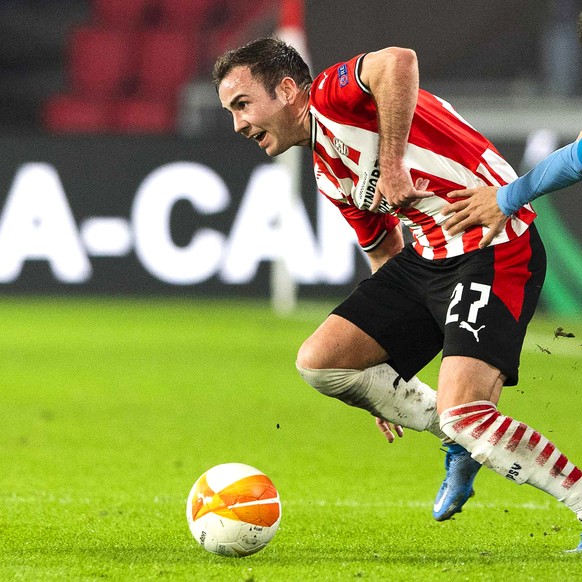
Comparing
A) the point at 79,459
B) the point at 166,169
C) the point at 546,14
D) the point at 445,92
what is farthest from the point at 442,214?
the point at 546,14

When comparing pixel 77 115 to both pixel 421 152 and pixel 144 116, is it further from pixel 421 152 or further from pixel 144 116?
pixel 421 152

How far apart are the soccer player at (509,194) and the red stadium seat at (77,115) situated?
14.5 metres

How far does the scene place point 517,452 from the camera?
4301mm

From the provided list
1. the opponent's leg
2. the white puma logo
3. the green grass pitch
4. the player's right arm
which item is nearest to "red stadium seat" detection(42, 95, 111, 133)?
the green grass pitch

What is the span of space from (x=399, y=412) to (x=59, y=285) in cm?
1010

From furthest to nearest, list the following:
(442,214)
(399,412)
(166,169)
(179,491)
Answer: (166,169) < (179,491) < (399,412) < (442,214)

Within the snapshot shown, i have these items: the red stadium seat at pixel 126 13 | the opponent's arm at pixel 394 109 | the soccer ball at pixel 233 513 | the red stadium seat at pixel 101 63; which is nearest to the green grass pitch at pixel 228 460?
the soccer ball at pixel 233 513

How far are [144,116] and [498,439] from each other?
1480 cm

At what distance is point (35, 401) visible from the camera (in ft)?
29.3

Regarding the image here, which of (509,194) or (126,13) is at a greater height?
(509,194)

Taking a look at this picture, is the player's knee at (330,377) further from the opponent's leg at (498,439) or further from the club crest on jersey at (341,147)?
the club crest on jersey at (341,147)

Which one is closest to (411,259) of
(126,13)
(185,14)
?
(185,14)

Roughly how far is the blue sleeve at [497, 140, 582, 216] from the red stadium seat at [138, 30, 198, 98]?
14.7 meters

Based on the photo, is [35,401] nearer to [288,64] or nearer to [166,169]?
[288,64]
